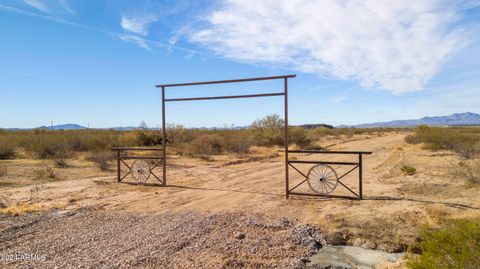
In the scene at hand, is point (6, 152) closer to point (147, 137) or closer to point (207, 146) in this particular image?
point (147, 137)

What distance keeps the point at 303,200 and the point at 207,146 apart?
16.4 metres

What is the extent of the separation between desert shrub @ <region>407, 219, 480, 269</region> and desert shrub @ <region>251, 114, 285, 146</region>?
99.3 feet

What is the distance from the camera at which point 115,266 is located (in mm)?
5160

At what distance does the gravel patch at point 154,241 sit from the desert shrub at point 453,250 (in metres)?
1.87

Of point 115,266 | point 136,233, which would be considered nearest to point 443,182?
point 136,233

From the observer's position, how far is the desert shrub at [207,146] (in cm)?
2359

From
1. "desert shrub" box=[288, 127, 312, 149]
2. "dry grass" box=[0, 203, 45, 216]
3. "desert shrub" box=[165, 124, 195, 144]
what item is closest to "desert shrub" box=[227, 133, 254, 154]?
"desert shrub" box=[165, 124, 195, 144]

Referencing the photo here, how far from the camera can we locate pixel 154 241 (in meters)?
6.27

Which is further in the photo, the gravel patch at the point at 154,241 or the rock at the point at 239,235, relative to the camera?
the rock at the point at 239,235

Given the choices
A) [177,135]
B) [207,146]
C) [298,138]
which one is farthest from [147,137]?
[298,138]

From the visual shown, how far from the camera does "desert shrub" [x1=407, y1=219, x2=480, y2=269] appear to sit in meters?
3.83

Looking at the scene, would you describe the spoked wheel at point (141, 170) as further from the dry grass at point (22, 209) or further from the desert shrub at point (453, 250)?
the desert shrub at point (453, 250)

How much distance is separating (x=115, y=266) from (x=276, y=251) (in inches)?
104

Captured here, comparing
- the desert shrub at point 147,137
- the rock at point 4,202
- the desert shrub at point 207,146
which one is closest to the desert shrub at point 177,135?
the desert shrub at point 147,137
